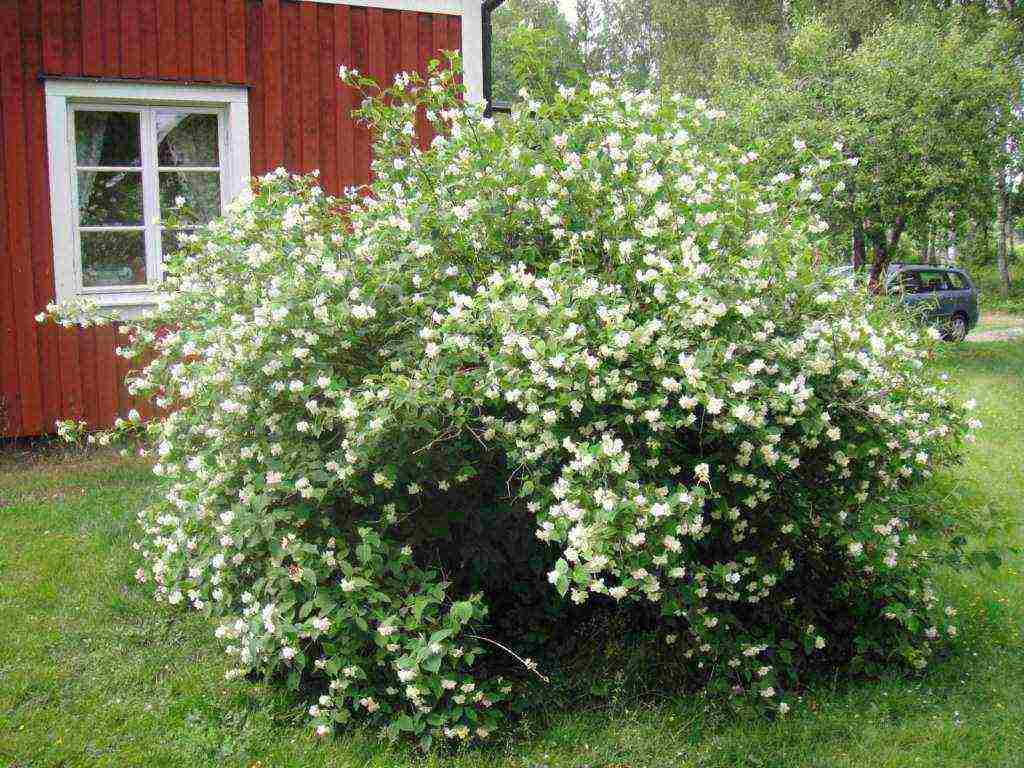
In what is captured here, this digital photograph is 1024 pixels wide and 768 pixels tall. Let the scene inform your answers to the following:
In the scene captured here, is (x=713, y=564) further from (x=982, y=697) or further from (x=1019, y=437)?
(x=1019, y=437)

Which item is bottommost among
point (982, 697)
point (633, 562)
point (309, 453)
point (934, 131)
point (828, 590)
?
point (982, 697)

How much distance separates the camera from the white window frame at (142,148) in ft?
23.5

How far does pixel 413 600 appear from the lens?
339 cm

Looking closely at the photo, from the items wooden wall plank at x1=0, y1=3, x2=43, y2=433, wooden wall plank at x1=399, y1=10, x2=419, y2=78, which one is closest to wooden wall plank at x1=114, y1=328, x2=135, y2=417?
wooden wall plank at x1=0, y1=3, x2=43, y2=433

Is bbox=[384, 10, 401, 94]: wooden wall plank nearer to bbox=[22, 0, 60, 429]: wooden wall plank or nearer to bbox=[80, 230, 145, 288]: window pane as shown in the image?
bbox=[80, 230, 145, 288]: window pane

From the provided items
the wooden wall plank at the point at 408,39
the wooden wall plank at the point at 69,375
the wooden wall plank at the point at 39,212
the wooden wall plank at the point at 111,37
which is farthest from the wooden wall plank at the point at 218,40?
the wooden wall plank at the point at 69,375

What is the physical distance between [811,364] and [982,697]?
1.72m

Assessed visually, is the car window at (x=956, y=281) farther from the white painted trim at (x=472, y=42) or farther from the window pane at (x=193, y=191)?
the window pane at (x=193, y=191)

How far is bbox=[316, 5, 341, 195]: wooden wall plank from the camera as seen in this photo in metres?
7.95

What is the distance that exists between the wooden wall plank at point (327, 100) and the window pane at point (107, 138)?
144cm

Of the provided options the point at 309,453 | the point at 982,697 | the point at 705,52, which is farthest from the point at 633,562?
the point at 705,52

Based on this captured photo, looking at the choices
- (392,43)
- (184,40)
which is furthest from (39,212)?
(392,43)

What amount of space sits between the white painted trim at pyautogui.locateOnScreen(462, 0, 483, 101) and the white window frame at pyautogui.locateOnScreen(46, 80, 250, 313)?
1.92 meters

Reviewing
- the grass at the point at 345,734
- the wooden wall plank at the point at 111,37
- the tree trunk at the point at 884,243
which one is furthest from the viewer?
the tree trunk at the point at 884,243
